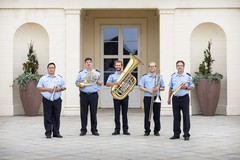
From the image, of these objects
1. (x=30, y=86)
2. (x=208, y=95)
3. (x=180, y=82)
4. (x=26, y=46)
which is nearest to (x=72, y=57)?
(x=30, y=86)

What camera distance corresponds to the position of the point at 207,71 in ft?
52.0

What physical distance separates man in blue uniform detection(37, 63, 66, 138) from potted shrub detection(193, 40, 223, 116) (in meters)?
6.40

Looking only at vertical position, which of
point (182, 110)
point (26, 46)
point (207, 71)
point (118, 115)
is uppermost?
point (26, 46)

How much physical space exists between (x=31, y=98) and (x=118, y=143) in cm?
664

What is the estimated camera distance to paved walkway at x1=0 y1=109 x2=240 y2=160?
815 cm

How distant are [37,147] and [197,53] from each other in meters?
8.70

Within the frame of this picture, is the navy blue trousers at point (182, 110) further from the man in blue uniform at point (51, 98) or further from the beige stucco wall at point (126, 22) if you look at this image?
the beige stucco wall at point (126, 22)

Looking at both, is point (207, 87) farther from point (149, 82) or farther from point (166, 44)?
point (149, 82)

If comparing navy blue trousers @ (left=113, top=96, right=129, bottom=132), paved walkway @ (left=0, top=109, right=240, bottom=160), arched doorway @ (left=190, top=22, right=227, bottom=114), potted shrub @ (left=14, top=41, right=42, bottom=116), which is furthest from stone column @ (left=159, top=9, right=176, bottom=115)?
navy blue trousers @ (left=113, top=96, right=129, bottom=132)

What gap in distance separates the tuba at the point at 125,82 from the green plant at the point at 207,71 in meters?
5.23

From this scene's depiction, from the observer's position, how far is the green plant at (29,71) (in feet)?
50.5

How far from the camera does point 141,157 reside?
7945mm

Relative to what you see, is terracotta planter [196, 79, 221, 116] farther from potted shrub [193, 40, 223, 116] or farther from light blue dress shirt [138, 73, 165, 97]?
light blue dress shirt [138, 73, 165, 97]

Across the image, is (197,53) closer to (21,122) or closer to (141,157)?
(21,122)
